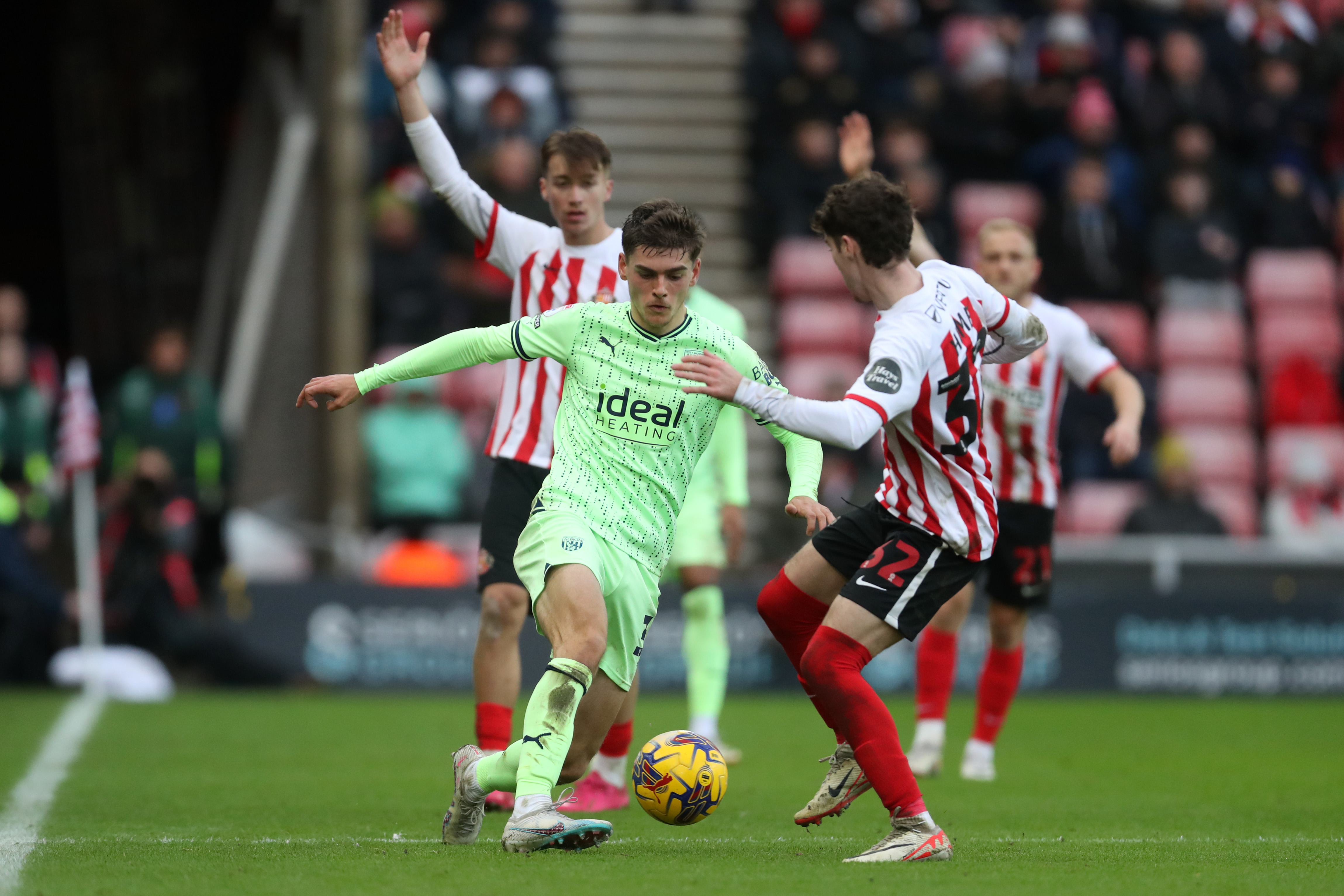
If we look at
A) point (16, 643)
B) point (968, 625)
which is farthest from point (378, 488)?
point (968, 625)

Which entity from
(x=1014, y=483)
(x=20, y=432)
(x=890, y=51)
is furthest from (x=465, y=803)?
(x=890, y=51)

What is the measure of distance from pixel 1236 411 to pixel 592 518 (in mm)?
12235

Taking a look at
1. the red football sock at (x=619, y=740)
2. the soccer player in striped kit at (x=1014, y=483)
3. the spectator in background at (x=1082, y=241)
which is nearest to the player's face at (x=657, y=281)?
the red football sock at (x=619, y=740)

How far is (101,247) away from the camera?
1895 centimetres

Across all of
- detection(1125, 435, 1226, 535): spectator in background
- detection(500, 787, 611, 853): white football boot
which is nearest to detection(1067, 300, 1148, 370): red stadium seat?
detection(1125, 435, 1226, 535): spectator in background

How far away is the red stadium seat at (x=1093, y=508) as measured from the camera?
15.1 metres

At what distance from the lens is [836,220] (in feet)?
17.9

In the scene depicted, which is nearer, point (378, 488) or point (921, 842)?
point (921, 842)

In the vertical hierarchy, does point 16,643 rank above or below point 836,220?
below

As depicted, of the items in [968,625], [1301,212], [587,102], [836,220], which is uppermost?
[587,102]

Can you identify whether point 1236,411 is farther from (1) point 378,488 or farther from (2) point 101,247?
(2) point 101,247

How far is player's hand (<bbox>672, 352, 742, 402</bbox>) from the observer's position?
5.07 m

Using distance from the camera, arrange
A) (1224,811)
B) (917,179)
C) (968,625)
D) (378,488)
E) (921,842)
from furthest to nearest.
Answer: (917,179)
(378,488)
(968,625)
(1224,811)
(921,842)

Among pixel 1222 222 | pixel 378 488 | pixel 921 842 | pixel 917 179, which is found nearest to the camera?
pixel 921 842
